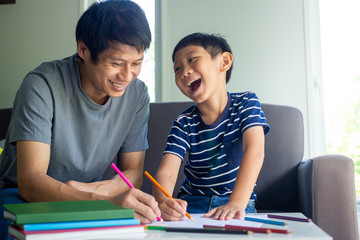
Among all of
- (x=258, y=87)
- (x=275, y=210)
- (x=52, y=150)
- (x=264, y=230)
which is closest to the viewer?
(x=264, y=230)

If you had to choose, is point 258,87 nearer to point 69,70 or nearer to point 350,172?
point 350,172

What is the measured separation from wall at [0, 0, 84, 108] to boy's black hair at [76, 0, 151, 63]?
1714 millimetres

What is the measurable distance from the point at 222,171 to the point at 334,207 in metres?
0.41

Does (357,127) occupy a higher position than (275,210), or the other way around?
(357,127)

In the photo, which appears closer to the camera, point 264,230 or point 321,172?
point 264,230

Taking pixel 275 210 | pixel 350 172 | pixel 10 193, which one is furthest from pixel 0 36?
pixel 350 172

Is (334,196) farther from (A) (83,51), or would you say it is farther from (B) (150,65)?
(B) (150,65)

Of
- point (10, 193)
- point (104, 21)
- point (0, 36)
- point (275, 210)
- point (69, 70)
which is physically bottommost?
point (275, 210)

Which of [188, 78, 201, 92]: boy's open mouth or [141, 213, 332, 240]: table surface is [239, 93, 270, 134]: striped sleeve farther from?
[141, 213, 332, 240]: table surface

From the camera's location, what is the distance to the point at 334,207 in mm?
1406

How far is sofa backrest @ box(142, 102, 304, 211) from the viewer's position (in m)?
1.85

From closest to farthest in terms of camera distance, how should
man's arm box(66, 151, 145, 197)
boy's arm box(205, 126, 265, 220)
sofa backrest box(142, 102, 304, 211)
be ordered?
boy's arm box(205, 126, 265, 220) → man's arm box(66, 151, 145, 197) → sofa backrest box(142, 102, 304, 211)

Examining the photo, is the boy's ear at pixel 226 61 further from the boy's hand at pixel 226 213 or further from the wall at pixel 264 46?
the wall at pixel 264 46

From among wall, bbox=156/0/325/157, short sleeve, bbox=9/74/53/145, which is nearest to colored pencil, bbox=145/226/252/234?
short sleeve, bbox=9/74/53/145
